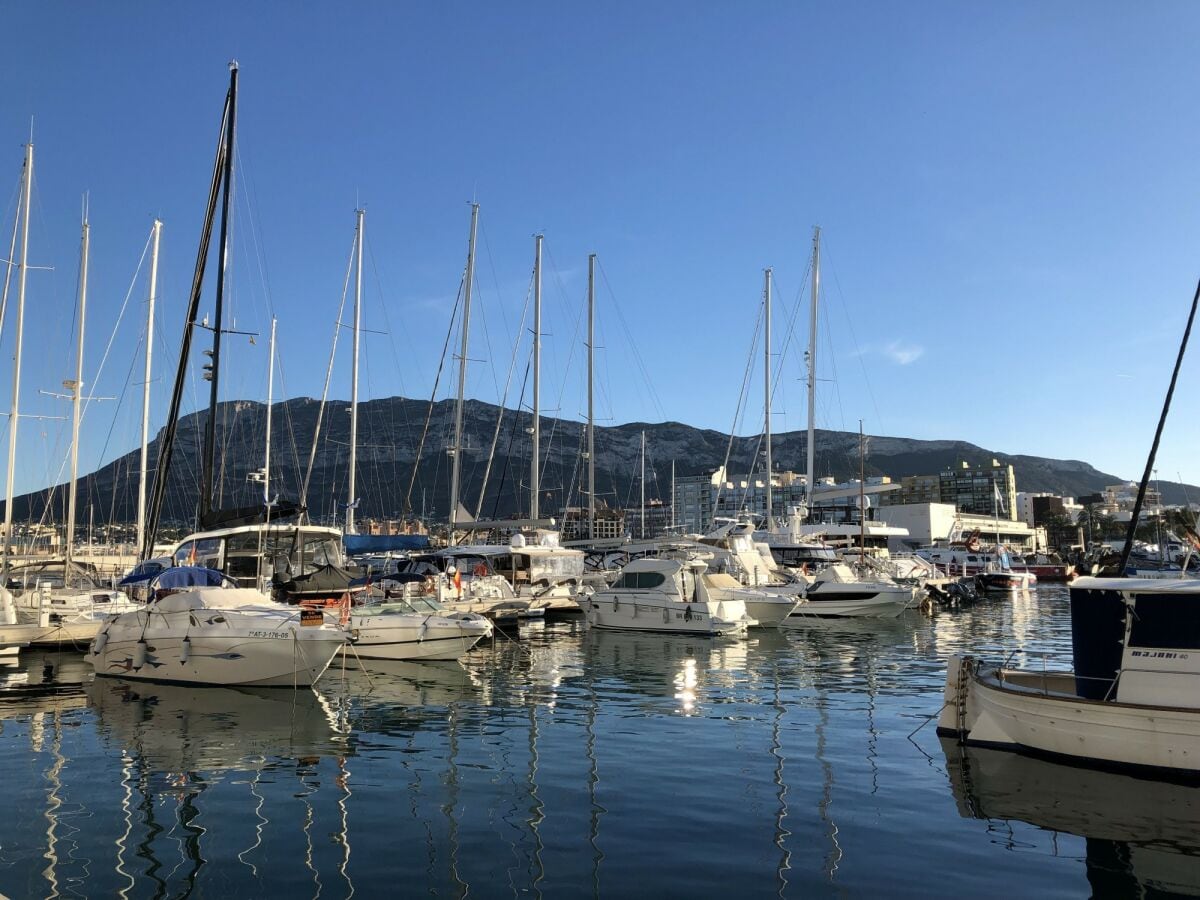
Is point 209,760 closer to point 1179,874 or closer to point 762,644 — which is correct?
point 1179,874

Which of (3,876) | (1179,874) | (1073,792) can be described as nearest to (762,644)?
(1073,792)

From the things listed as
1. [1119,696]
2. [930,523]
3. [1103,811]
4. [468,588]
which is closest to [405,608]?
[468,588]

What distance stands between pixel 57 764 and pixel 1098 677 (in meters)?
15.8

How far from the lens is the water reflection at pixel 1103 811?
29.6ft

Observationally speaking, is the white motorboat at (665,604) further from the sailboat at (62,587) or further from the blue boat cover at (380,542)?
the sailboat at (62,587)

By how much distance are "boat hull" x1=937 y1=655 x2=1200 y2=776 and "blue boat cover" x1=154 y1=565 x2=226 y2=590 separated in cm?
1932

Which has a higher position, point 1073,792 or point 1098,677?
point 1098,677

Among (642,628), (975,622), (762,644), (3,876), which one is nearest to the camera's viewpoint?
(3,876)

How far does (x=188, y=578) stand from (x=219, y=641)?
5.82 metres

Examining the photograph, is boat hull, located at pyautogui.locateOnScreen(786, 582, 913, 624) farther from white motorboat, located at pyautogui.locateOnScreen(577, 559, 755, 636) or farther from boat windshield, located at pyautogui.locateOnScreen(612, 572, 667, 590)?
boat windshield, located at pyautogui.locateOnScreen(612, 572, 667, 590)

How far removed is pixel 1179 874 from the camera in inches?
354

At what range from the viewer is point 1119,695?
42.9 feet

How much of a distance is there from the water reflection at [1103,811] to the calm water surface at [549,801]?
0.04 meters

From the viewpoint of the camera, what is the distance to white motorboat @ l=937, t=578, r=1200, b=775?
1234 cm
